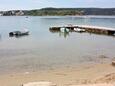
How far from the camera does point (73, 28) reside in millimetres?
81125

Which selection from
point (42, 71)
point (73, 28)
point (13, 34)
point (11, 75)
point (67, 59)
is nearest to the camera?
point (11, 75)

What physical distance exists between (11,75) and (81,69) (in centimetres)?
515

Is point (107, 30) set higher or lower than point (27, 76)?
lower

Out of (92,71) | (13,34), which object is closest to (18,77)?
(92,71)

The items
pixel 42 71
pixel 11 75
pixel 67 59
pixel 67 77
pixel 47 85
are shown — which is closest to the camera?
pixel 47 85

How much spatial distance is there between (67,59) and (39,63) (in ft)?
11.4

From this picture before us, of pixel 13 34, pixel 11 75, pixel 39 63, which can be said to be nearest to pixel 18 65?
pixel 39 63

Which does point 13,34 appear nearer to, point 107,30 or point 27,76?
point 107,30

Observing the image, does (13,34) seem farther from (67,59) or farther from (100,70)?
(100,70)

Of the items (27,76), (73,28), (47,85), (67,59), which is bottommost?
(73,28)

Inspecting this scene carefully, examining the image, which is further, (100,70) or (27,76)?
(100,70)

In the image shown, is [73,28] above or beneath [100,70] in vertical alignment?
beneath

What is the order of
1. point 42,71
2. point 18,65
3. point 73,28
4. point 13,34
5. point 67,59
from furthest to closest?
1. point 73,28
2. point 13,34
3. point 67,59
4. point 18,65
5. point 42,71

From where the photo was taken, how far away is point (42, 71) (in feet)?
78.2
